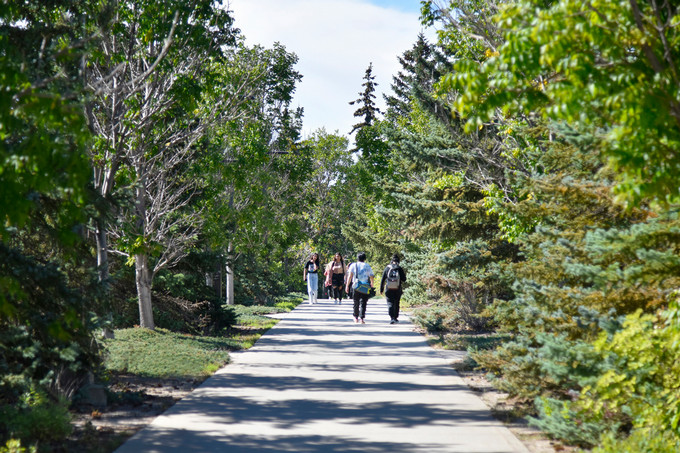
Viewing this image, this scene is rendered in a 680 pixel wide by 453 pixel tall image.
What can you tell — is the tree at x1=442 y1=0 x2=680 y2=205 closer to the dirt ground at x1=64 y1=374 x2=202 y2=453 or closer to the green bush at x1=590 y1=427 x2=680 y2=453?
the green bush at x1=590 y1=427 x2=680 y2=453

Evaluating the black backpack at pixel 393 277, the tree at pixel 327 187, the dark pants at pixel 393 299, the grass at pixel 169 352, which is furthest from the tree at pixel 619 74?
the tree at pixel 327 187

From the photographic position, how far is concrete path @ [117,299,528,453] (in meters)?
6.75

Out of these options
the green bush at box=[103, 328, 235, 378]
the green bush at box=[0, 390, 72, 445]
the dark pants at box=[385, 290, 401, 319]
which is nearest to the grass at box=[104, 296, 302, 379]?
the green bush at box=[103, 328, 235, 378]

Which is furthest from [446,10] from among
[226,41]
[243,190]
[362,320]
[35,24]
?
[243,190]

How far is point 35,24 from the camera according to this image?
8.29 m

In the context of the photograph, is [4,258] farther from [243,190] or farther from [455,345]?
[243,190]

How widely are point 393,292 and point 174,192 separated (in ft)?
23.0

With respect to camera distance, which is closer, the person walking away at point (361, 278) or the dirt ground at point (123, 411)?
the dirt ground at point (123, 411)

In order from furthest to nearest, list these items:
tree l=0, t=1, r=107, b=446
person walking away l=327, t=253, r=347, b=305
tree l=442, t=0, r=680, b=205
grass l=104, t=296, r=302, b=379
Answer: person walking away l=327, t=253, r=347, b=305 → grass l=104, t=296, r=302, b=379 → tree l=442, t=0, r=680, b=205 → tree l=0, t=1, r=107, b=446

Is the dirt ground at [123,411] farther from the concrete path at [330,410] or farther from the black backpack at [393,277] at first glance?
the black backpack at [393,277]

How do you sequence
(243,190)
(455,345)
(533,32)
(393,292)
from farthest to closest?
(243,190) → (393,292) → (455,345) → (533,32)

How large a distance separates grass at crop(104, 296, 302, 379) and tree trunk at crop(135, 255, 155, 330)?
1.18 feet

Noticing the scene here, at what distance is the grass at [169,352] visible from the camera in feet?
36.0

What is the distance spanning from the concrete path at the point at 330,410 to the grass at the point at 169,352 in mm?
433
